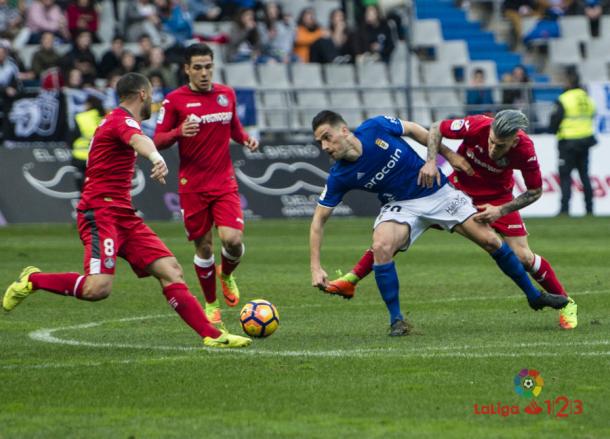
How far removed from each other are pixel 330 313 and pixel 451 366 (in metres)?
3.59

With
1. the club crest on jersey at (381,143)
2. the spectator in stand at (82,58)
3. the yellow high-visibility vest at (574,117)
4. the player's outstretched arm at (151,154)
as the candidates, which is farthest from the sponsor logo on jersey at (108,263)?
the spectator in stand at (82,58)

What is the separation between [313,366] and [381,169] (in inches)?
→ 90.5

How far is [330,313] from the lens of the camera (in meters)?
12.0

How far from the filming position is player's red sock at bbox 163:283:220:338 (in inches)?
373

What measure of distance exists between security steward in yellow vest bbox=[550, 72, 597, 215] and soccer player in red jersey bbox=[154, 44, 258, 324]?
12.6 meters

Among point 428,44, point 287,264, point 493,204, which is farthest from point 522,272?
point 428,44

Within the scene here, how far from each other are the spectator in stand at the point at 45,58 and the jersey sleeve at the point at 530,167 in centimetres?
1600

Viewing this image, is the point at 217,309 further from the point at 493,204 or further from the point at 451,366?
the point at 451,366

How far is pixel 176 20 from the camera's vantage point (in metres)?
27.5

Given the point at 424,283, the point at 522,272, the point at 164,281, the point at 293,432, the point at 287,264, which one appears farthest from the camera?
the point at 287,264

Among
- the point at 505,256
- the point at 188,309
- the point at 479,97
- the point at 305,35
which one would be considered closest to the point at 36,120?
the point at 305,35

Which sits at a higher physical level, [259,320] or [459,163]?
[459,163]

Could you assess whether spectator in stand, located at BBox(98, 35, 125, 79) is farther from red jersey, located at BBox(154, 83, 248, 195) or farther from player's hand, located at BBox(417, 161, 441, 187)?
player's hand, located at BBox(417, 161, 441, 187)

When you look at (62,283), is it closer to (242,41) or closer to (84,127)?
(84,127)
